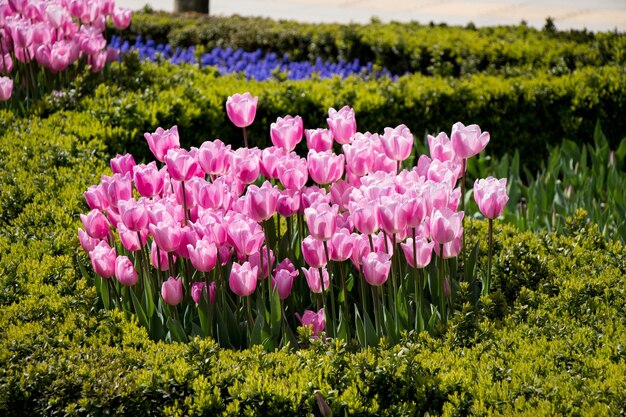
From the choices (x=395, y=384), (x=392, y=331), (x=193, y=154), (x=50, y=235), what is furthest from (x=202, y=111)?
(x=395, y=384)

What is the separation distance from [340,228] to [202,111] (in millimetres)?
3580

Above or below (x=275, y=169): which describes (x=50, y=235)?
below

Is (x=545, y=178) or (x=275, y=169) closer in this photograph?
(x=275, y=169)

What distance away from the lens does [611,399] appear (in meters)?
3.10

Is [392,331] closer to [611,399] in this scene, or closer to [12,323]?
[611,399]

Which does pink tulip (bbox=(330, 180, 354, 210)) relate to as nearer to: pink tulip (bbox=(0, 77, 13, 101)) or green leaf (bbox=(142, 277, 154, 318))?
green leaf (bbox=(142, 277, 154, 318))

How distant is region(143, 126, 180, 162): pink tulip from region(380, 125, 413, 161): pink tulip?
0.94 meters

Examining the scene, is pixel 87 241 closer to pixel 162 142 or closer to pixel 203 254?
pixel 162 142

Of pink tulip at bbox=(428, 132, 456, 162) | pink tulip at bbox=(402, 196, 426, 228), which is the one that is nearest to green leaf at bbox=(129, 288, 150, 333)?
pink tulip at bbox=(402, 196, 426, 228)

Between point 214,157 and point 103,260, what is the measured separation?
0.64 metres

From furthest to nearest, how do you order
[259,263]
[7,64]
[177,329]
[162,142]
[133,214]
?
[7,64] < [162,142] < [259,263] < [177,329] < [133,214]

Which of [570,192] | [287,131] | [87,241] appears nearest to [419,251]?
[287,131]

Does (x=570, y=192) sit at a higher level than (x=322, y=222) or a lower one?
lower

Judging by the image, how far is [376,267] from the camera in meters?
3.55
